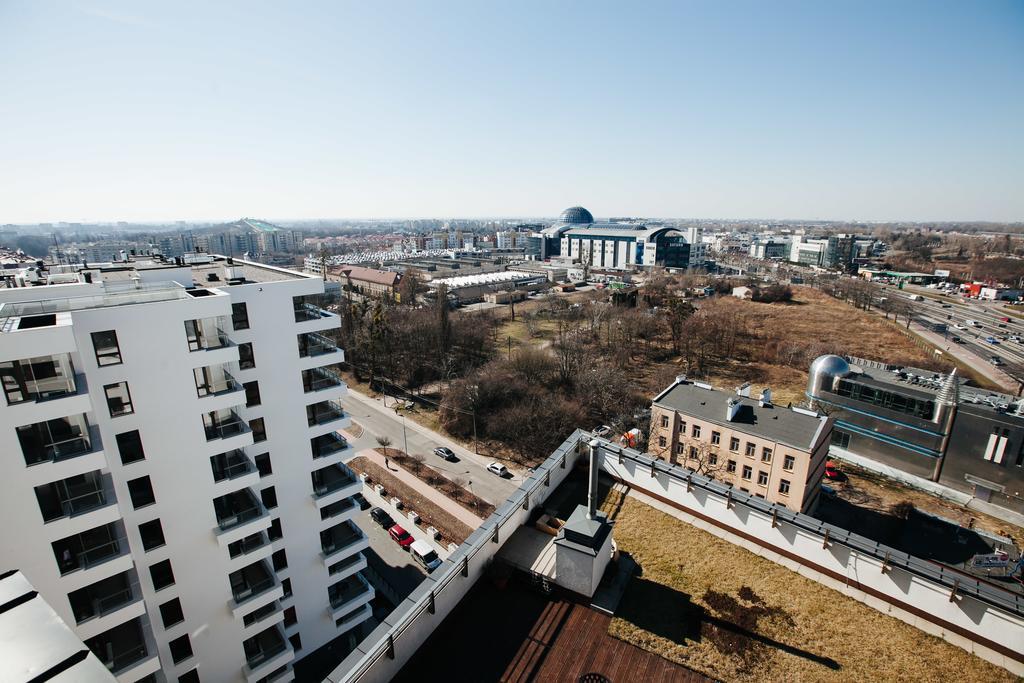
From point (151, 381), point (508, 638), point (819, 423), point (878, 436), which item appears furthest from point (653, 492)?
point (878, 436)

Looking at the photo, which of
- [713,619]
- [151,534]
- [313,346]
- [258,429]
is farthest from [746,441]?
[151,534]

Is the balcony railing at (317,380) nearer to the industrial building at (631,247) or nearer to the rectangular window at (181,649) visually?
the rectangular window at (181,649)

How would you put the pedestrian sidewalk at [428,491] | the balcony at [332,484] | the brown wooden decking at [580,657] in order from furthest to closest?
1. the pedestrian sidewalk at [428,491]
2. the balcony at [332,484]
3. the brown wooden decking at [580,657]

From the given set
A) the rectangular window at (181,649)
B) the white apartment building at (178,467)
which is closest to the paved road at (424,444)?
the white apartment building at (178,467)

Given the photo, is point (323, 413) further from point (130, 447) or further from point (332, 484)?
point (130, 447)

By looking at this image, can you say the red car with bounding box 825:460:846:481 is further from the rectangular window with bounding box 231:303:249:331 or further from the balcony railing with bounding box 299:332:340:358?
the rectangular window with bounding box 231:303:249:331
